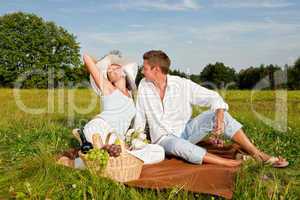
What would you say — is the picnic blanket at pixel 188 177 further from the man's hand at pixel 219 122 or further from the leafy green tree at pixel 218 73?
the leafy green tree at pixel 218 73

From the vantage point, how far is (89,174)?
14.6 ft

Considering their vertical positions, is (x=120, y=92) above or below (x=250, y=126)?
above

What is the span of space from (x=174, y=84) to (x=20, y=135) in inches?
96.0

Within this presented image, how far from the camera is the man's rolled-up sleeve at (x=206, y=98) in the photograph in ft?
18.6

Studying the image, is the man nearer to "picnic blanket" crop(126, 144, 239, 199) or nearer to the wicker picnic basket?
"picnic blanket" crop(126, 144, 239, 199)

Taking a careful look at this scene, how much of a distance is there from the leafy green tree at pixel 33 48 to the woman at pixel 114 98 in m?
40.5

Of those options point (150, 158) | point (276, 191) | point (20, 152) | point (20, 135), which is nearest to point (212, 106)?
point (150, 158)

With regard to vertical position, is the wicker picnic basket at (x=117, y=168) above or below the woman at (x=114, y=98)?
below

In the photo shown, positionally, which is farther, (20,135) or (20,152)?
(20,135)

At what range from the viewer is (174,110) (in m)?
6.00

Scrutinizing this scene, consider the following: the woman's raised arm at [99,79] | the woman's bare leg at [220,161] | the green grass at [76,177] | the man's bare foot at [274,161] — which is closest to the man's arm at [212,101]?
the woman's bare leg at [220,161]

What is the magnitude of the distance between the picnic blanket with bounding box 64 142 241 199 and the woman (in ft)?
0.95

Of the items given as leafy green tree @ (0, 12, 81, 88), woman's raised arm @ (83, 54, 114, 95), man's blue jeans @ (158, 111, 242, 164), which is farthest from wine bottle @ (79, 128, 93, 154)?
leafy green tree @ (0, 12, 81, 88)

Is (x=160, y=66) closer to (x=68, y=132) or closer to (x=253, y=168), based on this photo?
(x=253, y=168)
